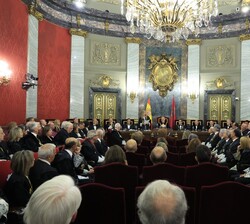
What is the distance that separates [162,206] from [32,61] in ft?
40.1

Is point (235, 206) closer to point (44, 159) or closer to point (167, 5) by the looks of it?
point (44, 159)

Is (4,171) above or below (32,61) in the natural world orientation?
below

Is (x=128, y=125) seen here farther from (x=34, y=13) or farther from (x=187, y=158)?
(x=187, y=158)

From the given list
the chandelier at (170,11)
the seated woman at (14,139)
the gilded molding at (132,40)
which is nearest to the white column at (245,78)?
the gilded molding at (132,40)

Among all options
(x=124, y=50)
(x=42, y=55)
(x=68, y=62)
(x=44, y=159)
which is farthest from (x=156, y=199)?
(x=124, y=50)

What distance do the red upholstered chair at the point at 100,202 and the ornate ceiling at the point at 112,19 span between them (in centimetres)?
1387

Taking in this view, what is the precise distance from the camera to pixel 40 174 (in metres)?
3.85

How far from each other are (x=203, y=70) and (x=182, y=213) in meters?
16.8

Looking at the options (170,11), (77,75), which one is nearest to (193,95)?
(77,75)

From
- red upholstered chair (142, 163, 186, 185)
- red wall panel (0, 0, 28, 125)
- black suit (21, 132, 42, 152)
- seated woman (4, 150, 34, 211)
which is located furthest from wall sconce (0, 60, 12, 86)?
red upholstered chair (142, 163, 186, 185)

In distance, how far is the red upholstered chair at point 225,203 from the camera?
119 inches

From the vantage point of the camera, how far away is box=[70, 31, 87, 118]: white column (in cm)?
Answer: 1638

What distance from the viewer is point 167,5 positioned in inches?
372

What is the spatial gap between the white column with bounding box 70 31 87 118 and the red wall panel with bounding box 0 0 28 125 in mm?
4449
